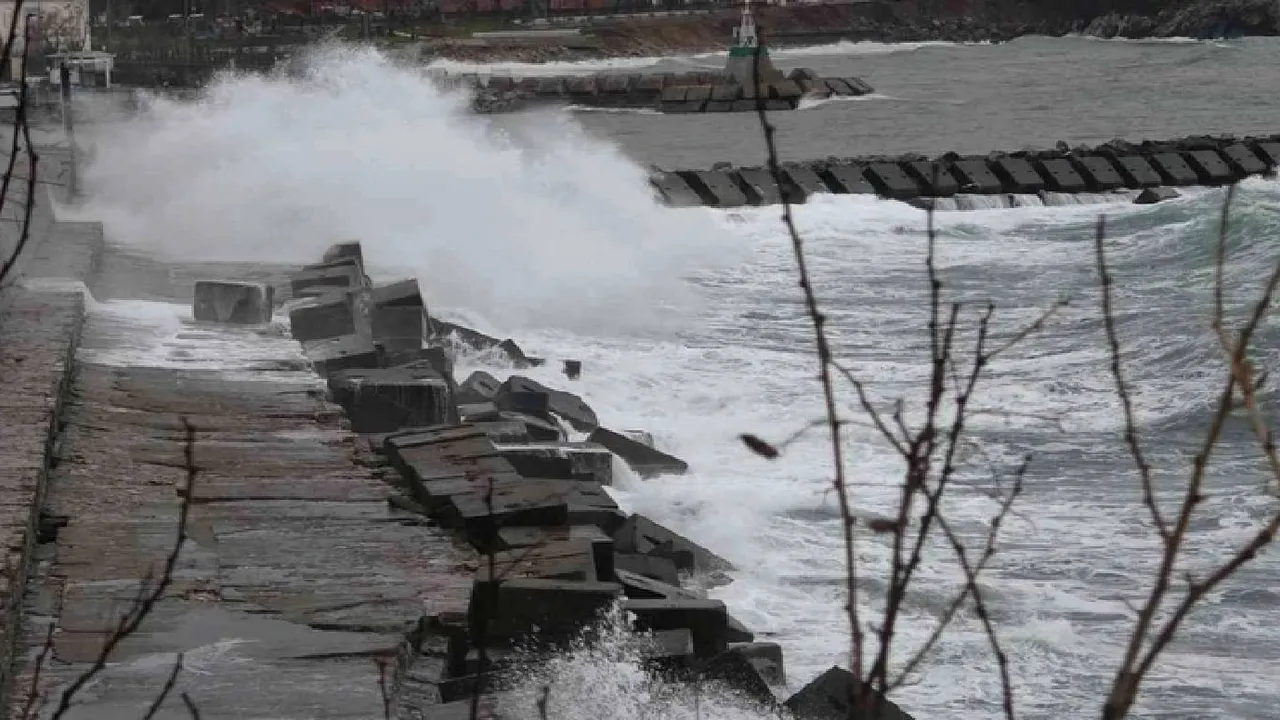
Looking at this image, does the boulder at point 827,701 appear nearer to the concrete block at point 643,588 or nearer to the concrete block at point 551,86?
the concrete block at point 643,588

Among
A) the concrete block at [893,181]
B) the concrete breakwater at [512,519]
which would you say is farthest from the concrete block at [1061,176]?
the concrete breakwater at [512,519]

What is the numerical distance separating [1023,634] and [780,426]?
5.24m

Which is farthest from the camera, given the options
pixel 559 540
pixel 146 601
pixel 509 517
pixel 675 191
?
pixel 675 191

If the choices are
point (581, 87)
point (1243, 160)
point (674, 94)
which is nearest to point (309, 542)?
point (1243, 160)

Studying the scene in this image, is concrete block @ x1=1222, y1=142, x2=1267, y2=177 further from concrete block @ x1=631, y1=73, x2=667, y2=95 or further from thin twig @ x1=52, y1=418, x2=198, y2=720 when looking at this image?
thin twig @ x1=52, y1=418, x2=198, y2=720

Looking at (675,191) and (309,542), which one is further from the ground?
(309,542)

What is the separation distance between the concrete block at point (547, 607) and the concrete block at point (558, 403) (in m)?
6.17

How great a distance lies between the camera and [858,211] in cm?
3031

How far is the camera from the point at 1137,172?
3403 cm

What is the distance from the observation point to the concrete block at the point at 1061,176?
1305 inches

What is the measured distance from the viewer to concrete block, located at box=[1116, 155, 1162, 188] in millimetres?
33594

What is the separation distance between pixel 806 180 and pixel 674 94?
28.7 m

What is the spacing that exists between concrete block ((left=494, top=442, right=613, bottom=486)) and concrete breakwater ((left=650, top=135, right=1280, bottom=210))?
19.3 m

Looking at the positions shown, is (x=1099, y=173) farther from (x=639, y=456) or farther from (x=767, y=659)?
(x=767, y=659)
